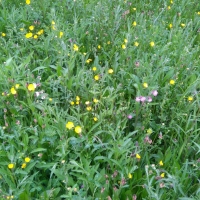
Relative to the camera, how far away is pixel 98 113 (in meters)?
2.47

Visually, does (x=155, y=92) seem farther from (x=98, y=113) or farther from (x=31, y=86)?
(x=31, y=86)

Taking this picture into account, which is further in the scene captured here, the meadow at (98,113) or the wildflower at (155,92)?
the wildflower at (155,92)

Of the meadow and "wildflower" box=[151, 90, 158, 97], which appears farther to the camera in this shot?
"wildflower" box=[151, 90, 158, 97]

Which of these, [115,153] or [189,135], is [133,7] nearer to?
[189,135]

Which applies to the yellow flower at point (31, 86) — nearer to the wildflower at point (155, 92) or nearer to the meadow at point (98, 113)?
the meadow at point (98, 113)

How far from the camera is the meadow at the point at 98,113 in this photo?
2.03 meters

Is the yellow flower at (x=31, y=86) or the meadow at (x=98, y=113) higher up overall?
the yellow flower at (x=31, y=86)

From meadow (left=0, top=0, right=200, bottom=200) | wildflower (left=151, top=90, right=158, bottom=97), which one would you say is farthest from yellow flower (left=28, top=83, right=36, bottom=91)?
wildflower (left=151, top=90, right=158, bottom=97)

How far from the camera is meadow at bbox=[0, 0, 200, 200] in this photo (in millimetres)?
2025

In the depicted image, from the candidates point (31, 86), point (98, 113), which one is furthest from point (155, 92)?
point (31, 86)

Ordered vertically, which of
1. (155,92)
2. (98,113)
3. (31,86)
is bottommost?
(98,113)

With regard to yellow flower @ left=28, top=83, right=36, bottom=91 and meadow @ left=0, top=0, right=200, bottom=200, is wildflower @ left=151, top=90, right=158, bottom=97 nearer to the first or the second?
meadow @ left=0, top=0, right=200, bottom=200

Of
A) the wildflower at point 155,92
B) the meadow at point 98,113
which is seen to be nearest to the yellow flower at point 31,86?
the meadow at point 98,113

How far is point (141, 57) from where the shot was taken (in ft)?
9.78
